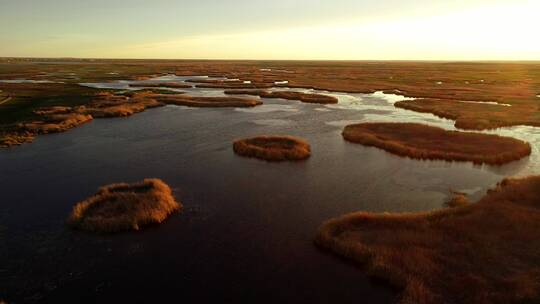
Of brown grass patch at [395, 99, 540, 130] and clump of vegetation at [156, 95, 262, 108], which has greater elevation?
clump of vegetation at [156, 95, 262, 108]

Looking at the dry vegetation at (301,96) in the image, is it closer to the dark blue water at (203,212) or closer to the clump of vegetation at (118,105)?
the clump of vegetation at (118,105)

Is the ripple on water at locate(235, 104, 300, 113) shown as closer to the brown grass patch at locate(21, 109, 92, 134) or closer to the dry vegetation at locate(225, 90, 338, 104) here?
the dry vegetation at locate(225, 90, 338, 104)

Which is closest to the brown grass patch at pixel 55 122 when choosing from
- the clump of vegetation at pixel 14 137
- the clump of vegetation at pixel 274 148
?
the clump of vegetation at pixel 14 137

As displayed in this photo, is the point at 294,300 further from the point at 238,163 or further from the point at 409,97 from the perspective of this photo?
A: the point at 409,97

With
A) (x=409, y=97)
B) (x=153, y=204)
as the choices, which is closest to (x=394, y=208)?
(x=153, y=204)

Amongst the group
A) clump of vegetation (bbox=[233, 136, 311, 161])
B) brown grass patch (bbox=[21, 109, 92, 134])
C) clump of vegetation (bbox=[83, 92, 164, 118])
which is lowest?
clump of vegetation (bbox=[233, 136, 311, 161])

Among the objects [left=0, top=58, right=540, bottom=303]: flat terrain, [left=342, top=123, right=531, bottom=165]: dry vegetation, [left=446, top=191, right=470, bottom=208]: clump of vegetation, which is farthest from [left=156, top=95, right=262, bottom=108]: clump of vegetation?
→ [left=446, top=191, right=470, bottom=208]: clump of vegetation

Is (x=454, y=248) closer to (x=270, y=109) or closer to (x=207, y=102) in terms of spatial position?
(x=270, y=109)
